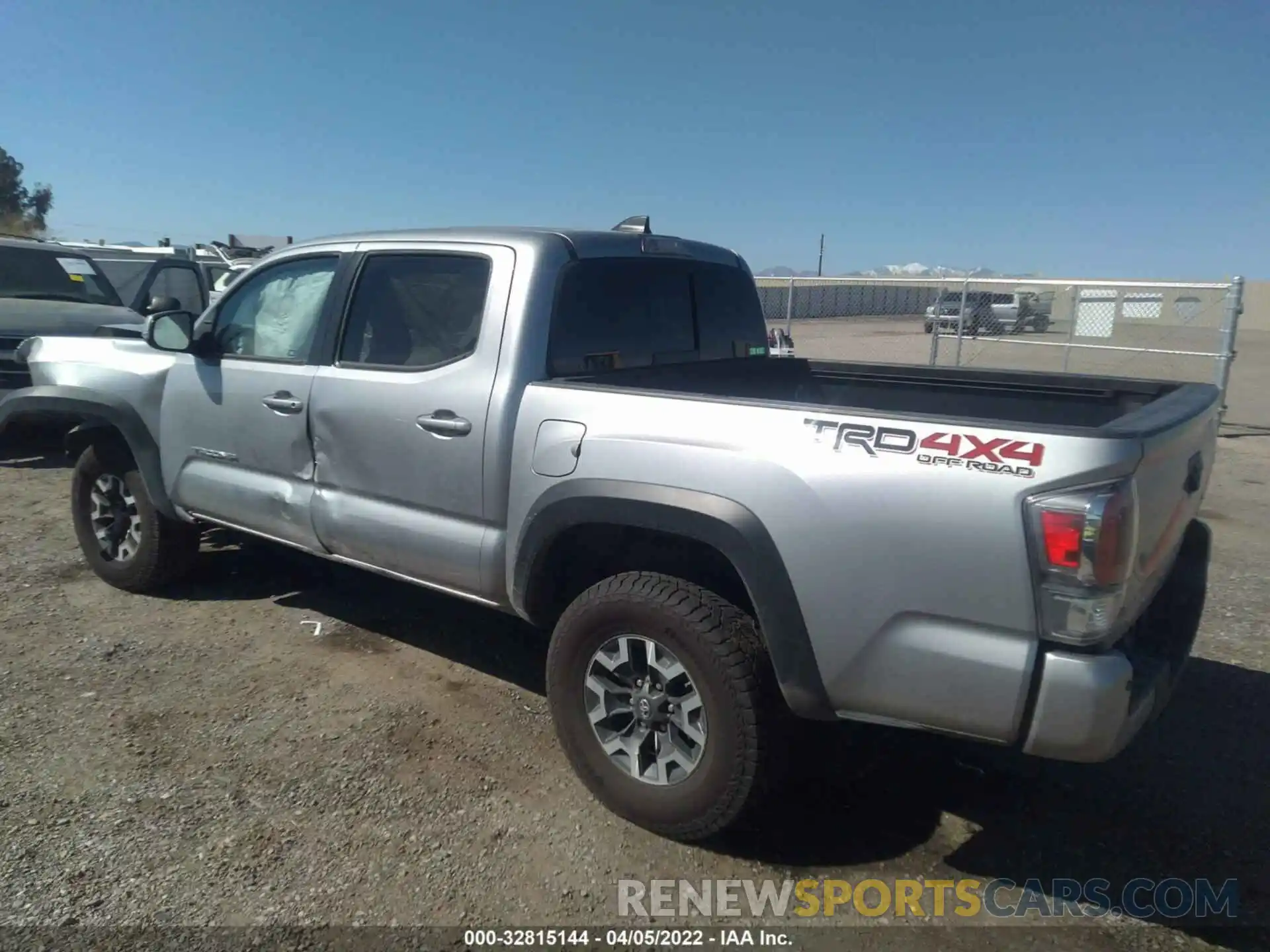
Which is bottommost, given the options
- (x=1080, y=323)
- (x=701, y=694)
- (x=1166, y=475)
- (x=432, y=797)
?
(x=432, y=797)

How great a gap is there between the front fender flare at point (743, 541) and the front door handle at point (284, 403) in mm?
1655

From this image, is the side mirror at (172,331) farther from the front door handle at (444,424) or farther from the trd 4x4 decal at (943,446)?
the trd 4x4 decal at (943,446)

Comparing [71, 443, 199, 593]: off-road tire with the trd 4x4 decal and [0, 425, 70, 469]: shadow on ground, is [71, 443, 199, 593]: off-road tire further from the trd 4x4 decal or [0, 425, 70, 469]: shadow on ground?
[0, 425, 70, 469]: shadow on ground

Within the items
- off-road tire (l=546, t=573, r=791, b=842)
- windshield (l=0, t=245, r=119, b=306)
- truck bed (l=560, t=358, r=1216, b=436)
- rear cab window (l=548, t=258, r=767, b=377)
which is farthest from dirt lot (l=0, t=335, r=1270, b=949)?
windshield (l=0, t=245, r=119, b=306)

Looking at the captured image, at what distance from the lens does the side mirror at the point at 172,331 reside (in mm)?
4637

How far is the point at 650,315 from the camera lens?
13.2ft

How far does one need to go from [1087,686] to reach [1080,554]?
33 centimetres

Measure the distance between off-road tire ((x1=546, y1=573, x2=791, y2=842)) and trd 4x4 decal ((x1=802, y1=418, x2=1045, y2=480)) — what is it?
0.67m

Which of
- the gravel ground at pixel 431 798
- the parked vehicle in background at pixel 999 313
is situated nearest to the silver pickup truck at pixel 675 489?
the gravel ground at pixel 431 798

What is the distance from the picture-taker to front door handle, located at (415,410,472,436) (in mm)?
3484

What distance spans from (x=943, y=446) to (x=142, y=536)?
435 cm

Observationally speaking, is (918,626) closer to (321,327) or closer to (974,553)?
(974,553)

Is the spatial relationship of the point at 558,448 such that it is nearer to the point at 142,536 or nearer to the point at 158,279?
the point at 142,536

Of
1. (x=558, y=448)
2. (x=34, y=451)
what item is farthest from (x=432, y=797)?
(x=34, y=451)
